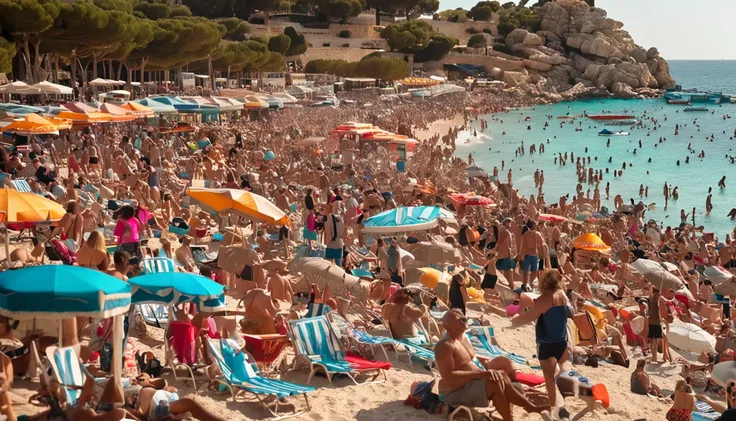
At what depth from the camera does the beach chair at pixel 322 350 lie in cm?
730

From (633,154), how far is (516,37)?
50.1 metres

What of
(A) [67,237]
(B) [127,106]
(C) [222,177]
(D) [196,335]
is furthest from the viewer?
(B) [127,106]

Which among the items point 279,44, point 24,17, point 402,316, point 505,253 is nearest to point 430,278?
point 505,253

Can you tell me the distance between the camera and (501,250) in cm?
1216

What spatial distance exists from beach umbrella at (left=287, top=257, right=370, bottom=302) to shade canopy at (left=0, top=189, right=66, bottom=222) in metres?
2.58

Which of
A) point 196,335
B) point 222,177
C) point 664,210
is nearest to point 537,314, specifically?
point 196,335

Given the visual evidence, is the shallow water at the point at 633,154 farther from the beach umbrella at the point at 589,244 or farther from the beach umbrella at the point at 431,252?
the beach umbrella at the point at 431,252

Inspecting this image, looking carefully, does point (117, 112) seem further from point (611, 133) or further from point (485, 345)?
point (611, 133)

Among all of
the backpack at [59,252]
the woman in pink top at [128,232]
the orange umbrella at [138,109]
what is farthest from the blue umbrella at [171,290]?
the orange umbrella at [138,109]

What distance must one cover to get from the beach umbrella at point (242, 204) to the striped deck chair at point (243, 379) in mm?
4349

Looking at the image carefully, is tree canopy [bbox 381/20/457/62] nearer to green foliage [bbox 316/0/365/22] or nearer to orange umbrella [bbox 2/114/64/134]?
green foliage [bbox 316/0/365/22]

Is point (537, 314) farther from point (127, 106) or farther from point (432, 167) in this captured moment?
point (432, 167)

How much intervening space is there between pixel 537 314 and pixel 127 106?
17.6m

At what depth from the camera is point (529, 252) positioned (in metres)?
12.4
